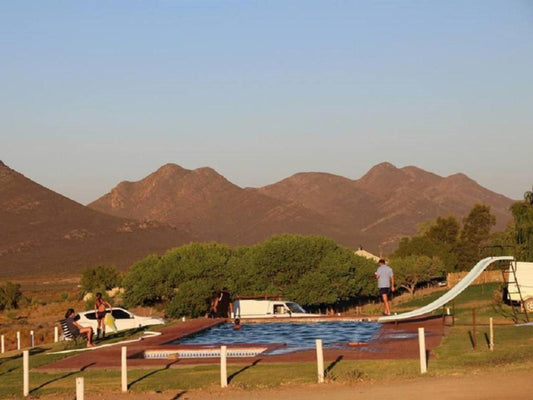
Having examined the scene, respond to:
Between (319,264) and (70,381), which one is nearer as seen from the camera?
(70,381)

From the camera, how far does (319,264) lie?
7475 cm

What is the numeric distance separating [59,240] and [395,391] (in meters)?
168

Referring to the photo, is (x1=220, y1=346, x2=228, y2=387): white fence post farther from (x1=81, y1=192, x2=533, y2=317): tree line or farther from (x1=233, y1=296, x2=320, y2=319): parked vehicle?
(x1=81, y1=192, x2=533, y2=317): tree line

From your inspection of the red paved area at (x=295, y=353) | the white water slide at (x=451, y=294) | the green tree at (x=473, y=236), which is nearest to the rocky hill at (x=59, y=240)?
the green tree at (x=473, y=236)

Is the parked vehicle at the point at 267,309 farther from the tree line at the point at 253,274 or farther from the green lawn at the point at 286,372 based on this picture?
the tree line at the point at 253,274

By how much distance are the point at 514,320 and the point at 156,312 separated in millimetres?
49951

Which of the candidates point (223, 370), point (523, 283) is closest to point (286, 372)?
point (223, 370)

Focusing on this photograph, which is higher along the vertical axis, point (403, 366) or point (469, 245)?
point (469, 245)

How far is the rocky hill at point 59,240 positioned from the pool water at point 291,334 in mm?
131013

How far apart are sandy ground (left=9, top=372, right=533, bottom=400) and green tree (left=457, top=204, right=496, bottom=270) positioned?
100111 millimetres

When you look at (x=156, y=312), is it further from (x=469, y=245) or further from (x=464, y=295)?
(x=469, y=245)

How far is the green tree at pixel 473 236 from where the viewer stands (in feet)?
392

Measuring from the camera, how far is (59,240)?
594ft

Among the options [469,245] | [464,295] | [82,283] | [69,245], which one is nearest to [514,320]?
[464,295]
